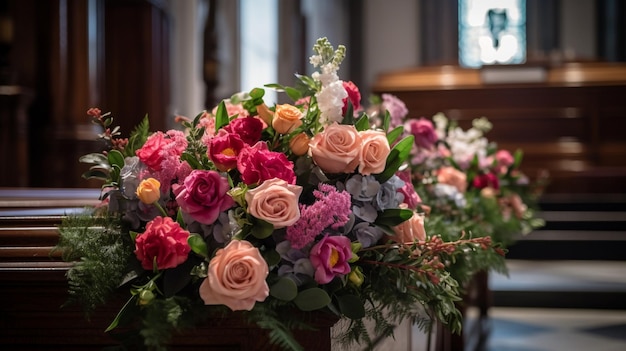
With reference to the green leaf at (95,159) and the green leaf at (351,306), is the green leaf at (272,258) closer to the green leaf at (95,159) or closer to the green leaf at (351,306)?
the green leaf at (351,306)

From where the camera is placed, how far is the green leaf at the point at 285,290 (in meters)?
1.13

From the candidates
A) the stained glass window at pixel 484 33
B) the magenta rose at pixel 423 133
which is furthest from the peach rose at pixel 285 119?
the stained glass window at pixel 484 33

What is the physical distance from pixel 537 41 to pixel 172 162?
38.0ft

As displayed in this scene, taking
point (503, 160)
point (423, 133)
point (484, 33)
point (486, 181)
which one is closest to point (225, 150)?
point (423, 133)

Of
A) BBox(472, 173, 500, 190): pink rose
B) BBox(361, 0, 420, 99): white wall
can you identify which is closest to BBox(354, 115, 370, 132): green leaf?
BBox(472, 173, 500, 190): pink rose

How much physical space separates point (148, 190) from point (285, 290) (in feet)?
0.80

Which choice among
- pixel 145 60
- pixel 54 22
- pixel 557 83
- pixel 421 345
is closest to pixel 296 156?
pixel 421 345

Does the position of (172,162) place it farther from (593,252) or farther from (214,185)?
(593,252)

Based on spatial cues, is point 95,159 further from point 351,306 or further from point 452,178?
point 452,178

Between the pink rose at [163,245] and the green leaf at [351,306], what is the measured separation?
8.9 inches

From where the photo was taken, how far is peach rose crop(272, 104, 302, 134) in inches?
50.7

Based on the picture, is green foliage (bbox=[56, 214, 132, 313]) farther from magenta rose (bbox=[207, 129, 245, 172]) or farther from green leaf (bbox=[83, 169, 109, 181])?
magenta rose (bbox=[207, 129, 245, 172])

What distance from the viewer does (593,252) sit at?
546cm

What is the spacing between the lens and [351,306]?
118 centimetres
